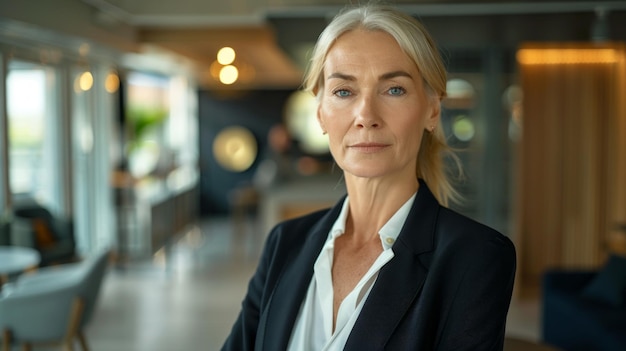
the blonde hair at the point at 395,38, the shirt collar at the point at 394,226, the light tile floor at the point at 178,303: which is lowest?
the light tile floor at the point at 178,303

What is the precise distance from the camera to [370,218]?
1.56m

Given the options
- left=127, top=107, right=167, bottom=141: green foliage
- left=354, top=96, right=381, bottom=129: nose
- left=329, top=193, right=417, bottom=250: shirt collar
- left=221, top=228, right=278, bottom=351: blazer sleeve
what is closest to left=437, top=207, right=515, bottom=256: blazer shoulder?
left=329, top=193, right=417, bottom=250: shirt collar

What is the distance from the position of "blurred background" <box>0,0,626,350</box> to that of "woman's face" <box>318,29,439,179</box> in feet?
11.4

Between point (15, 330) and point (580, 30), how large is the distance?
5.45 metres

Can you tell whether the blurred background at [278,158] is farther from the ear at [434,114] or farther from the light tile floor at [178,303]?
the ear at [434,114]

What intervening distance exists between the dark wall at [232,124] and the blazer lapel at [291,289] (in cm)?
1448

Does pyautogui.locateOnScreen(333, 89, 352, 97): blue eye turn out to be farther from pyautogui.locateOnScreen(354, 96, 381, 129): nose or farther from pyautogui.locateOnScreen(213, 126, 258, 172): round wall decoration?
pyautogui.locateOnScreen(213, 126, 258, 172): round wall decoration

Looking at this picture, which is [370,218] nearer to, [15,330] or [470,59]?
[15,330]

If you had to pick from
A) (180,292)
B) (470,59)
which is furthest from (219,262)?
(470,59)

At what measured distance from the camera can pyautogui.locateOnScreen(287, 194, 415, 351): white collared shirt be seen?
4.66 feet

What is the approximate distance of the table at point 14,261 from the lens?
5.05 m

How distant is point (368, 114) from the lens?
1.37 metres

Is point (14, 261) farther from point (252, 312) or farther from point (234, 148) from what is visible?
point (234, 148)

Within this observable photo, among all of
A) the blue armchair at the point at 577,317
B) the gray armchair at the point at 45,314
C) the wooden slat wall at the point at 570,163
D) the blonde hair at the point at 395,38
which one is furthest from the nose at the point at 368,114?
the wooden slat wall at the point at 570,163
